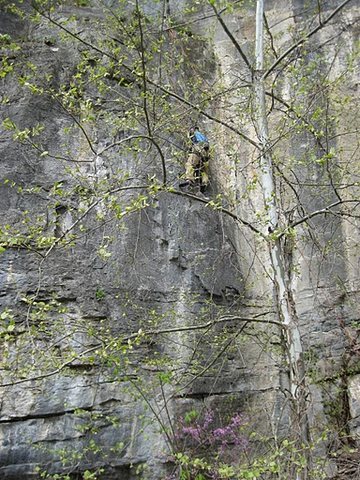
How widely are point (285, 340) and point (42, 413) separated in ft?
11.3

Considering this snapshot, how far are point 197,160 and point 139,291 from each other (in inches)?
85.0

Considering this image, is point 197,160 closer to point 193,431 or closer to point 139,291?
point 139,291

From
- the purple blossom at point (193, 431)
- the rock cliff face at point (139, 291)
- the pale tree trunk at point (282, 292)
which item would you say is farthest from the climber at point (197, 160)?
the purple blossom at point (193, 431)

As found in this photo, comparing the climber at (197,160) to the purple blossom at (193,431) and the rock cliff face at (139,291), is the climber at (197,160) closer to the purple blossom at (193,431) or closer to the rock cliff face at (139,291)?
the rock cliff face at (139,291)

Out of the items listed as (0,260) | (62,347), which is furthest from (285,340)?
(0,260)

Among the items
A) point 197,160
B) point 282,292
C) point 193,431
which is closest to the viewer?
point 282,292

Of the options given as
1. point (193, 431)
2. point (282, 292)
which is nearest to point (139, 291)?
point (193, 431)

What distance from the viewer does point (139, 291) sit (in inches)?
310

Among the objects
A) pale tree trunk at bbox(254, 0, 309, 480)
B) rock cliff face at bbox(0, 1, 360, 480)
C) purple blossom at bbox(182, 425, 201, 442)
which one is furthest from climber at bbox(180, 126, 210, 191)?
purple blossom at bbox(182, 425, 201, 442)

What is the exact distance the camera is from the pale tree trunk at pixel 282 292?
16.7 ft

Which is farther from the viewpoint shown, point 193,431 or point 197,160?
point 197,160

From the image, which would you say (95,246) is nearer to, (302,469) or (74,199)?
(74,199)

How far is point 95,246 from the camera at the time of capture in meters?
8.17

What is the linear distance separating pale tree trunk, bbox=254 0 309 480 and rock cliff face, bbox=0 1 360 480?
0.88 feet
